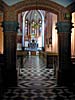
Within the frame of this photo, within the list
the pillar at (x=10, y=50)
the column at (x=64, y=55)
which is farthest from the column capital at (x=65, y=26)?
the pillar at (x=10, y=50)

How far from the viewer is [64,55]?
8.12 metres

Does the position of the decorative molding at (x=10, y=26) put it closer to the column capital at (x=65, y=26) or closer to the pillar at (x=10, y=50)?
the pillar at (x=10, y=50)

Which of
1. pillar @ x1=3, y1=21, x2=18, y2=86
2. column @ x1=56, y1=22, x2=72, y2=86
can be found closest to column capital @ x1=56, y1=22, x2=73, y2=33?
column @ x1=56, y1=22, x2=72, y2=86

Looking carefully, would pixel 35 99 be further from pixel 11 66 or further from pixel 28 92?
pixel 11 66

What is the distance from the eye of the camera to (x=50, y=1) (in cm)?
816

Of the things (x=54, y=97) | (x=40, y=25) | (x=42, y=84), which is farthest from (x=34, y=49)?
(x=54, y=97)

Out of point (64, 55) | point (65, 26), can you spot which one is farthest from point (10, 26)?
point (64, 55)

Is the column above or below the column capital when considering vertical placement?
below

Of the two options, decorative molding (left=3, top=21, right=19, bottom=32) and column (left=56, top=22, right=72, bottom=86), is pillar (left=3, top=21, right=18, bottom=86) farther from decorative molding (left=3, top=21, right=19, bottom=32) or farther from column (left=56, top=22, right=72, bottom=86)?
column (left=56, top=22, right=72, bottom=86)

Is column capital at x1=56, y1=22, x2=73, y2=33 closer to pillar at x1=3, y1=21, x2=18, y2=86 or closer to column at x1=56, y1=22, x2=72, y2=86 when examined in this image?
column at x1=56, y1=22, x2=72, y2=86

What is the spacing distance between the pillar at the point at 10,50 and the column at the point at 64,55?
1.64 m

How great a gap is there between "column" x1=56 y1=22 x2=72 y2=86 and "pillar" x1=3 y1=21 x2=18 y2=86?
164 centimetres

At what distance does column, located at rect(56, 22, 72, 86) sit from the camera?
8.04 m

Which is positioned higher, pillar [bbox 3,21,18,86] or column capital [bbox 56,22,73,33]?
column capital [bbox 56,22,73,33]
